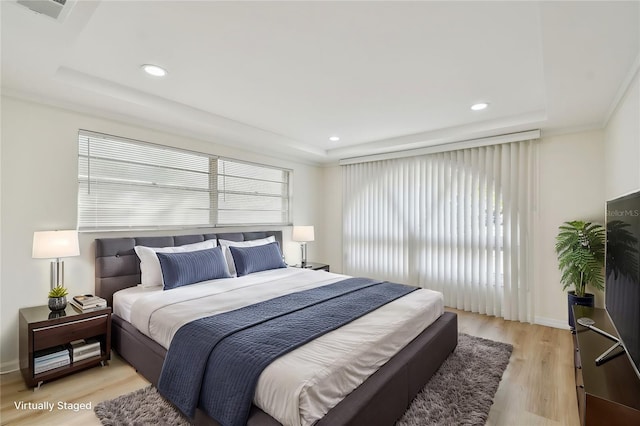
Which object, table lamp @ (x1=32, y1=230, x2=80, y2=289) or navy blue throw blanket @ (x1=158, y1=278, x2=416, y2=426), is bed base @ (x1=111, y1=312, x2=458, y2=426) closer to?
navy blue throw blanket @ (x1=158, y1=278, x2=416, y2=426)

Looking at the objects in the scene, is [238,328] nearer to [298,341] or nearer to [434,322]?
[298,341]

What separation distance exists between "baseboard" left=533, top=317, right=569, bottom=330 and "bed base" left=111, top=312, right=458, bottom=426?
5.31ft

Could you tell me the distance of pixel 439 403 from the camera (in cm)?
211

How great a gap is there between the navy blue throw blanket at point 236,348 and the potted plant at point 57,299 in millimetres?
1280

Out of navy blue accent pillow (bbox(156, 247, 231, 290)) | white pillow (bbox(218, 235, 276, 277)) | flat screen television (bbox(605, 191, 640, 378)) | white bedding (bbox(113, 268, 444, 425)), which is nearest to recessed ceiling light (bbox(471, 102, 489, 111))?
flat screen television (bbox(605, 191, 640, 378))

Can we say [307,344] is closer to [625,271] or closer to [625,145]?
[625,271]

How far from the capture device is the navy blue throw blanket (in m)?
1.57

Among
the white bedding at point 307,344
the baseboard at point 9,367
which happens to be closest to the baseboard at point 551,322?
the white bedding at point 307,344

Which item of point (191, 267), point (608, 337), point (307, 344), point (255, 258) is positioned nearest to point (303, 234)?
point (255, 258)

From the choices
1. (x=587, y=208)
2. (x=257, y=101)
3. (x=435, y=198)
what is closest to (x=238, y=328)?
(x=257, y=101)

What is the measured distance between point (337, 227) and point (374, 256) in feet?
3.07

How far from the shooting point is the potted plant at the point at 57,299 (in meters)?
2.52

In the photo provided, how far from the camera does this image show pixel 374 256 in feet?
17.2

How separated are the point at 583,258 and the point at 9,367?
5384mm
